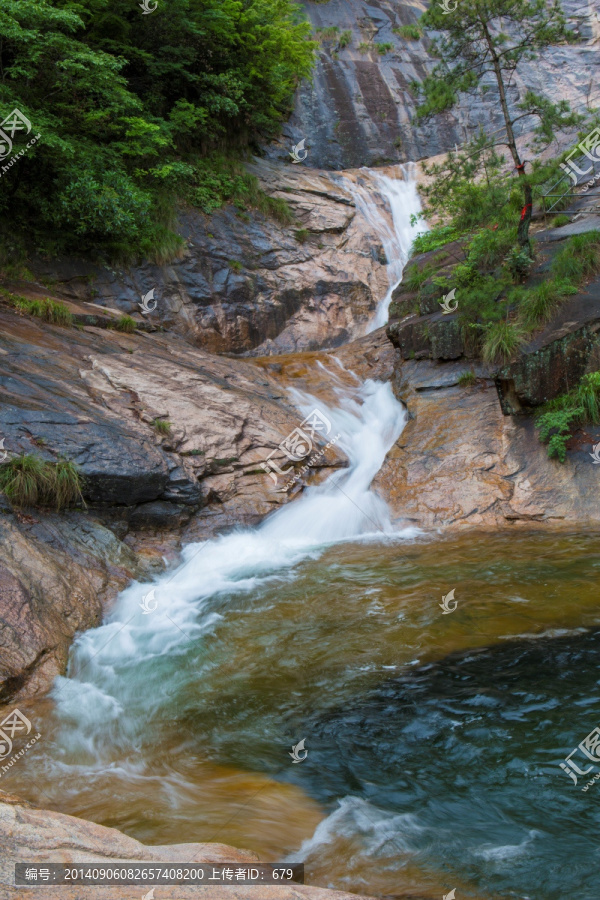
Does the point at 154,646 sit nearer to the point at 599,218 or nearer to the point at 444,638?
the point at 444,638

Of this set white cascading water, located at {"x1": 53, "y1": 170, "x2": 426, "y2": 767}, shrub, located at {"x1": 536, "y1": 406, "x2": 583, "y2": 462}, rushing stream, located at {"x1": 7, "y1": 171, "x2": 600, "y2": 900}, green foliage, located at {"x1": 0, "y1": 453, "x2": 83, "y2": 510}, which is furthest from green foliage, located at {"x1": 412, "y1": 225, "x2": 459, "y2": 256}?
green foliage, located at {"x1": 0, "y1": 453, "x2": 83, "y2": 510}

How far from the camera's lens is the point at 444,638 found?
553 cm

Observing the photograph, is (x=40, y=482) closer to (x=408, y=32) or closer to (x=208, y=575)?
(x=208, y=575)

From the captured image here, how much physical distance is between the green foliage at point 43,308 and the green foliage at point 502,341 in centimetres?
692

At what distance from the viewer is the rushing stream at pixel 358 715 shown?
130 inches

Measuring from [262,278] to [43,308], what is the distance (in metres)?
5.76

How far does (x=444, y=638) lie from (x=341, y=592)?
4.81ft

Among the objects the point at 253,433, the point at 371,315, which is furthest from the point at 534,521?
the point at 371,315

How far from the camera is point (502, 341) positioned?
30.6 ft

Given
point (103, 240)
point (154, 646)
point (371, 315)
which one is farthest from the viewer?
point (371, 315)

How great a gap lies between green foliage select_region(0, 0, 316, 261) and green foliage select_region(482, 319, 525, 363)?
281 inches

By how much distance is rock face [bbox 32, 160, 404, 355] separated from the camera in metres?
12.4

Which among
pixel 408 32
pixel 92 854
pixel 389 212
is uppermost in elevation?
pixel 408 32

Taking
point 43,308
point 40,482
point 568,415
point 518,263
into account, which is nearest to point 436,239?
point 518,263
